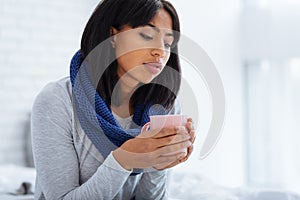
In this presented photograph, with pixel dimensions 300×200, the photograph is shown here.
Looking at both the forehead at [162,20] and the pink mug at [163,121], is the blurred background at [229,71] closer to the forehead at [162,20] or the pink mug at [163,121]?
the forehead at [162,20]

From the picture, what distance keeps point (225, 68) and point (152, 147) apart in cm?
241

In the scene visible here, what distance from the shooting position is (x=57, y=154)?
1.25 m

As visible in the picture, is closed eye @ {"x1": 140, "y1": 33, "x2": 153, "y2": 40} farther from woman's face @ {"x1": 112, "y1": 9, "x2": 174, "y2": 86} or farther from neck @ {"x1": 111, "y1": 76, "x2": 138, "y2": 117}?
neck @ {"x1": 111, "y1": 76, "x2": 138, "y2": 117}

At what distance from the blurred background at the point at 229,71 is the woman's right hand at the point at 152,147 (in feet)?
6.46

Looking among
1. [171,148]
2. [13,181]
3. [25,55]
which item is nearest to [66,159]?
[171,148]

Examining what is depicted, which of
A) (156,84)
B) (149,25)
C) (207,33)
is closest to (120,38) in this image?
(149,25)

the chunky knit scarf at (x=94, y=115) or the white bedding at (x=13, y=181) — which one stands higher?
the chunky knit scarf at (x=94, y=115)

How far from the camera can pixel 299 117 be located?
10.6 feet

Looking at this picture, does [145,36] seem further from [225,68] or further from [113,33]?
[225,68]

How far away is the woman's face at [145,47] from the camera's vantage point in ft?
4.24

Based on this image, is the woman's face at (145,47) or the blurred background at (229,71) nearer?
the woman's face at (145,47)

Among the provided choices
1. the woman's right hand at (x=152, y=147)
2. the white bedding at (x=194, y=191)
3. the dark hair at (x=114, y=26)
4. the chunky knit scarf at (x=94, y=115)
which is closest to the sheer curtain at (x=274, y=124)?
the white bedding at (x=194, y=191)

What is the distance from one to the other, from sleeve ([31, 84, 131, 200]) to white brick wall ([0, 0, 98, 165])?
182cm

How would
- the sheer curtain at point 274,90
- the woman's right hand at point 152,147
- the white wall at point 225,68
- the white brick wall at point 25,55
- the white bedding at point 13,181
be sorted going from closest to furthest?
the woman's right hand at point 152,147 < the white bedding at point 13,181 < the white brick wall at point 25,55 < the sheer curtain at point 274,90 < the white wall at point 225,68
